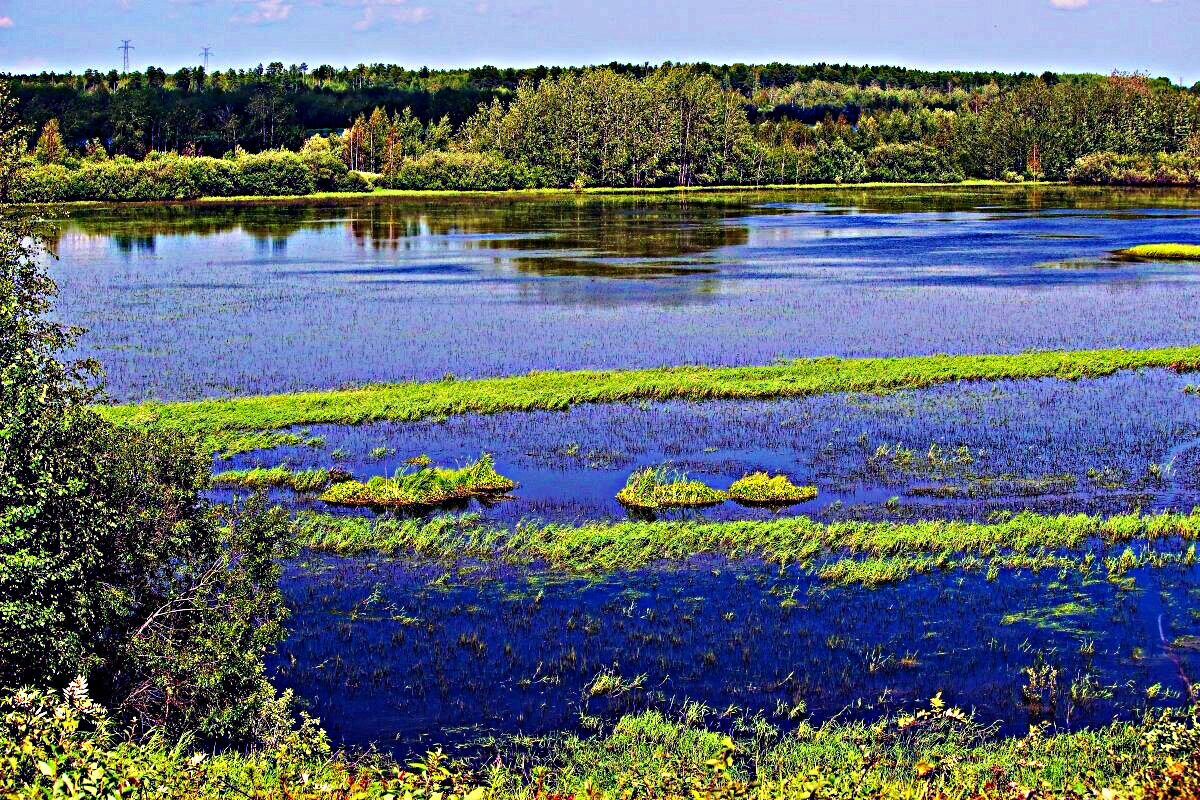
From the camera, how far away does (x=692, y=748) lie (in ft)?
51.9

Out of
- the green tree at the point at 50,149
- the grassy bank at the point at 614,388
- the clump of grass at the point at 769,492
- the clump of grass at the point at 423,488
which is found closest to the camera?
the clump of grass at the point at 769,492

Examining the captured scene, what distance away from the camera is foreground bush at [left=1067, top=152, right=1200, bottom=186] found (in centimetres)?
17988

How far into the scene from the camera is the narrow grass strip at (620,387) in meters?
34.2

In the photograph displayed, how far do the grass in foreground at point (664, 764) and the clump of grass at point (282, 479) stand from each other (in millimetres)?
12011

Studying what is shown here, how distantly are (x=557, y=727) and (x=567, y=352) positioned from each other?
96.7 feet

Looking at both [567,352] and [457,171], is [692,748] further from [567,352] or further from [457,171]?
[457,171]

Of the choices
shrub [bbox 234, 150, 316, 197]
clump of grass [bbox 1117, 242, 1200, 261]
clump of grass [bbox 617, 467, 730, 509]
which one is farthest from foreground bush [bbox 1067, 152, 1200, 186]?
clump of grass [bbox 617, 467, 730, 509]

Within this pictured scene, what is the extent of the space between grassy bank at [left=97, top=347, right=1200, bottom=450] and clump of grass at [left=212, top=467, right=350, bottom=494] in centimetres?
275

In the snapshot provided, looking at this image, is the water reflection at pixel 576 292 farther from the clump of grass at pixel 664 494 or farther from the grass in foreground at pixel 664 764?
the grass in foreground at pixel 664 764

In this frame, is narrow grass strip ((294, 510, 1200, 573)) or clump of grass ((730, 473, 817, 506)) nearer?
narrow grass strip ((294, 510, 1200, 573))

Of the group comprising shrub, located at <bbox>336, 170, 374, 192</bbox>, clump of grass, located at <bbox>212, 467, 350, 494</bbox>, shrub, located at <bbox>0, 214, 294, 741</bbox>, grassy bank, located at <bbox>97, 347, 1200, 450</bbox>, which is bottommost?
clump of grass, located at <bbox>212, 467, 350, 494</bbox>

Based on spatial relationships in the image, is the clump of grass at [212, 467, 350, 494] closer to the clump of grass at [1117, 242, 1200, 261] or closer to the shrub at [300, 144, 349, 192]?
the clump of grass at [1117, 242, 1200, 261]

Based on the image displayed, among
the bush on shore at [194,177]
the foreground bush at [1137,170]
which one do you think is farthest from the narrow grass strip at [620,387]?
the foreground bush at [1137,170]

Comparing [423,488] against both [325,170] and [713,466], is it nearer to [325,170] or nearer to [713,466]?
[713,466]
